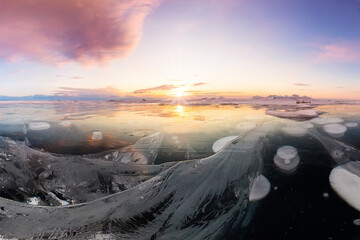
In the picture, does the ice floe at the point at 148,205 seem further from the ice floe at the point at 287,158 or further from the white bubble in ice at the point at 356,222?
the white bubble in ice at the point at 356,222

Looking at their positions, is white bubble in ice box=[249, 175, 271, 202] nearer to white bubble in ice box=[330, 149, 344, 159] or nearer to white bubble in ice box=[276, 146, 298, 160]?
white bubble in ice box=[276, 146, 298, 160]

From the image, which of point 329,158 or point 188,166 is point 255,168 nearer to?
point 188,166

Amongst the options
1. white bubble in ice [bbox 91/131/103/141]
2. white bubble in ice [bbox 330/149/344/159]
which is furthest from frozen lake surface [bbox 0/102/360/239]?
white bubble in ice [bbox 91/131/103/141]

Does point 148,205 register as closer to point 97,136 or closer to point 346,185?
point 346,185

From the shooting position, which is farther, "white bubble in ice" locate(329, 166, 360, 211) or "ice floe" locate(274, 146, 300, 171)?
"ice floe" locate(274, 146, 300, 171)

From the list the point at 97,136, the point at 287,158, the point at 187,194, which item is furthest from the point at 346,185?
the point at 97,136

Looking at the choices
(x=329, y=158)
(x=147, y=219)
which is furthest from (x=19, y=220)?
(x=329, y=158)

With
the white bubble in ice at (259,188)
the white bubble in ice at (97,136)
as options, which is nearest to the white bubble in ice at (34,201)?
the white bubble in ice at (259,188)
